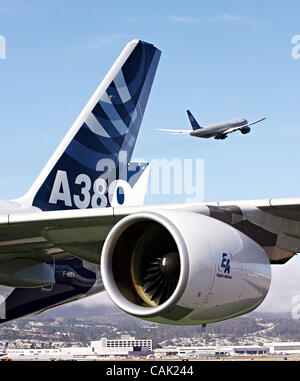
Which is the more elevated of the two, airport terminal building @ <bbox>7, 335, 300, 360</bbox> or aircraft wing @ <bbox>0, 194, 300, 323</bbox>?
aircraft wing @ <bbox>0, 194, 300, 323</bbox>

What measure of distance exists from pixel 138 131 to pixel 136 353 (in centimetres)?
1458

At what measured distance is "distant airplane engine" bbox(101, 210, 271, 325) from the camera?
8609 millimetres

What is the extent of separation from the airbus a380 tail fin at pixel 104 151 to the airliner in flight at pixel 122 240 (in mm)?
19

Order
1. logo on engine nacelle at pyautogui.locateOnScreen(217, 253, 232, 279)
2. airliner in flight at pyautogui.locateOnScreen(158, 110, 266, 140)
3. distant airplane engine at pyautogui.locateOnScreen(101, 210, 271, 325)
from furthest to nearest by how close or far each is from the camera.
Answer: airliner in flight at pyautogui.locateOnScreen(158, 110, 266, 140) → logo on engine nacelle at pyautogui.locateOnScreen(217, 253, 232, 279) → distant airplane engine at pyautogui.locateOnScreen(101, 210, 271, 325)

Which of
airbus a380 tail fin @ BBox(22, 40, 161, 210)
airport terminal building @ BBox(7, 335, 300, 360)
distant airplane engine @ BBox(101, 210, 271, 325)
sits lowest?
airport terminal building @ BBox(7, 335, 300, 360)

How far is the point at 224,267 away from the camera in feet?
28.9

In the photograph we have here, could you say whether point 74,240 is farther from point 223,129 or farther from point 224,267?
point 223,129

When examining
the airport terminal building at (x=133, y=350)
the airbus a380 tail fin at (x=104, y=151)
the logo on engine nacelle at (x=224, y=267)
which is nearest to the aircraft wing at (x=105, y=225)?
the logo on engine nacelle at (x=224, y=267)

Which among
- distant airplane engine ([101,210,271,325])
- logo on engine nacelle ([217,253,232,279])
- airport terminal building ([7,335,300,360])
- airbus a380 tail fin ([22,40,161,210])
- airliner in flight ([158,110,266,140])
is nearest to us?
distant airplane engine ([101,210,271,325])

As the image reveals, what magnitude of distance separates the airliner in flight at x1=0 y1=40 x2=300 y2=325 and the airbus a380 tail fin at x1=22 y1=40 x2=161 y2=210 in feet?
0.06

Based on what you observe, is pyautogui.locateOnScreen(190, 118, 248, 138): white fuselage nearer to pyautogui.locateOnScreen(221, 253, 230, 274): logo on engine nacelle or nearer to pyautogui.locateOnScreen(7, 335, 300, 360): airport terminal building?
pyautogui.locateOnScreen(7, 335, 300, 360): airport terminal building

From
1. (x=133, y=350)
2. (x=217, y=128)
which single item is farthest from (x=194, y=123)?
(x=133, y=350)

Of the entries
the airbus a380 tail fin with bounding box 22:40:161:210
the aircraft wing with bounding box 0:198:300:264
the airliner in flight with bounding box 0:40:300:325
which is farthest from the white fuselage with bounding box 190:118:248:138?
the aircraft wing with bounding box 0:198:300:264

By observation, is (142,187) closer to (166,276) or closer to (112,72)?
(112,72)
